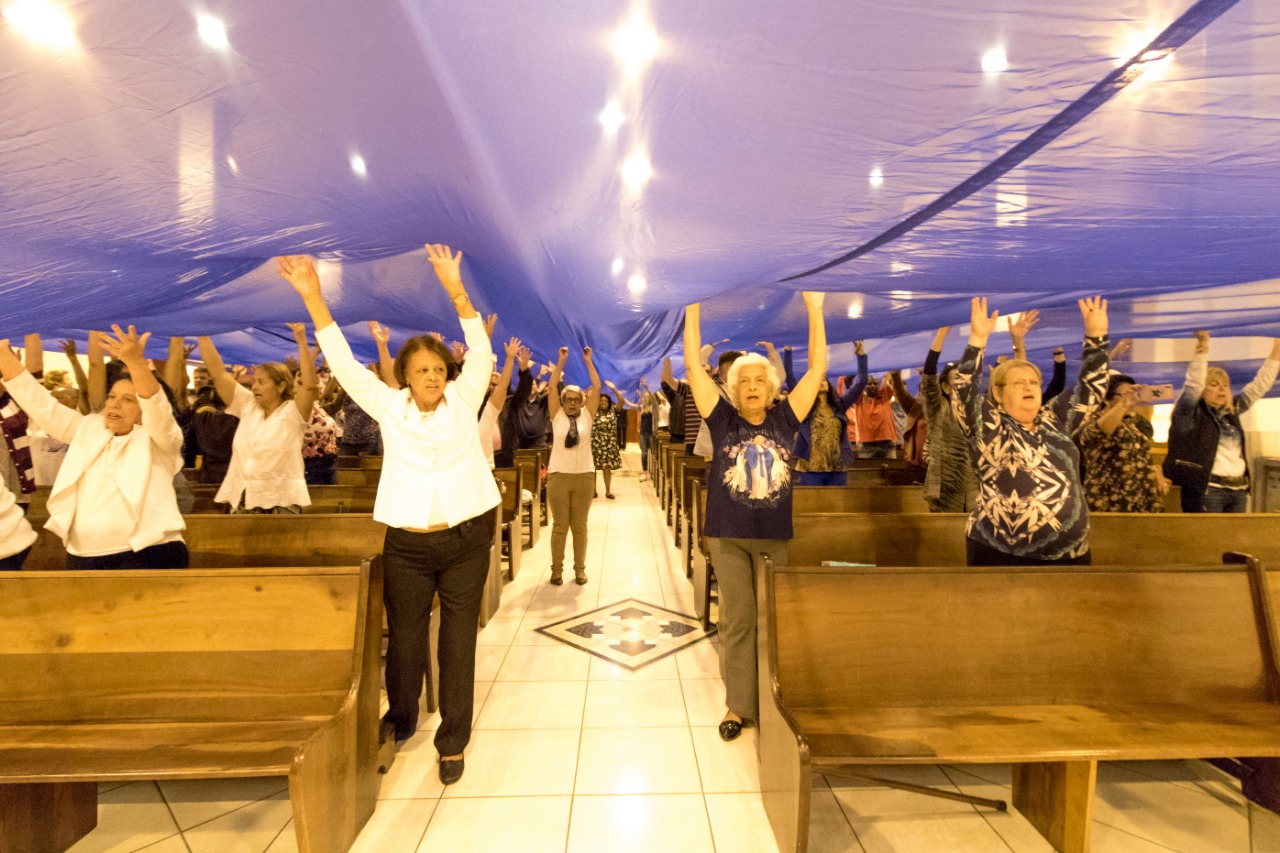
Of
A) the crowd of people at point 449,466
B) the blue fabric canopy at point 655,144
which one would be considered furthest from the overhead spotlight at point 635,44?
the crowd of people at point 449,466

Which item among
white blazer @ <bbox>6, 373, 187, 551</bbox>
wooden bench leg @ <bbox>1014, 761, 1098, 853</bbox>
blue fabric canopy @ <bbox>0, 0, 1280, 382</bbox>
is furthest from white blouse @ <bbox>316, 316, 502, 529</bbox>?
wooden bench leg @ <bbox>1014, 761, 1098, 853</bbox>

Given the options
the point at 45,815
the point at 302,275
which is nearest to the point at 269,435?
the point at 302,275

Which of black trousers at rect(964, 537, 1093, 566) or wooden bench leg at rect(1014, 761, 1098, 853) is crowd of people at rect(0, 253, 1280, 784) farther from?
wooden bench leg at rect(1014, 761, 1098, 853)

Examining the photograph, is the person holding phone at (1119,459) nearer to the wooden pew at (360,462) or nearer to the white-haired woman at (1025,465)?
the white-haired woman at (1025,465)

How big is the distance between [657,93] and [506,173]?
814 millimetres

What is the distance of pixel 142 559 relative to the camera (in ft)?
8.02

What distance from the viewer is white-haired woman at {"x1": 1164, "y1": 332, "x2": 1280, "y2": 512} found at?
13.1 feet

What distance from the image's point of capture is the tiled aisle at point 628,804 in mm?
2121

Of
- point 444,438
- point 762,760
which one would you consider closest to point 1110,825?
point 762,760

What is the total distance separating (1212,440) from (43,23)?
5.68 m

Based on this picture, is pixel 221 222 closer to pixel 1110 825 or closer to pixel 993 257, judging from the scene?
pixel 993 257

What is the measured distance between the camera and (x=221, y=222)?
2.24 meters

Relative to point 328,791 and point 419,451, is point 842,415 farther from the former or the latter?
point 328,791

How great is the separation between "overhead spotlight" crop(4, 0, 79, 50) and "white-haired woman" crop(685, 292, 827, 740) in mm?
2012
